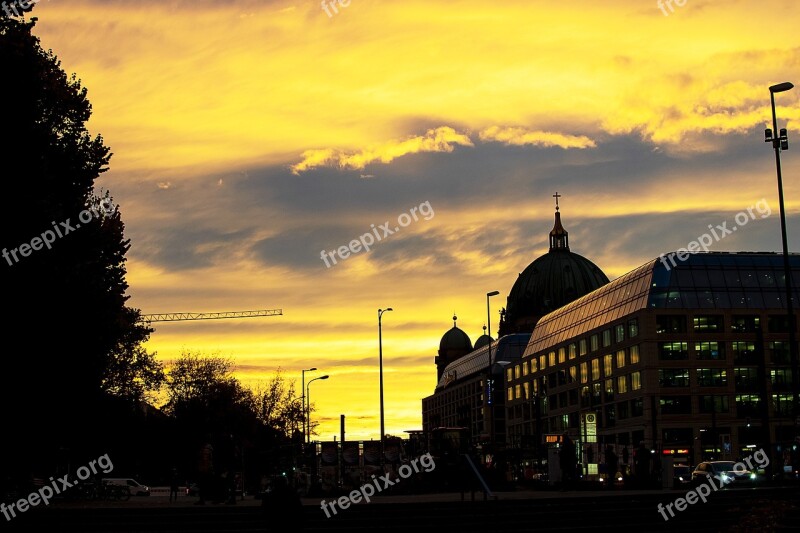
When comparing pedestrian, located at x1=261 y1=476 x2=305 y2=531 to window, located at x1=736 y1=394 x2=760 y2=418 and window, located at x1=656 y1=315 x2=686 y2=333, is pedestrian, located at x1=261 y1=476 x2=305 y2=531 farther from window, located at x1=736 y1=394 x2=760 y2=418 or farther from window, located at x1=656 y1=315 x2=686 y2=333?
window, located at x1=736 y1=394 x2=760 y2=418

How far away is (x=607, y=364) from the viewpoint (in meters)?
123

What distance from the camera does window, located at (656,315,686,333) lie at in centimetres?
11175

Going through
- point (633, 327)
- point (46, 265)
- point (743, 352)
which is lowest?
point (46, 265)

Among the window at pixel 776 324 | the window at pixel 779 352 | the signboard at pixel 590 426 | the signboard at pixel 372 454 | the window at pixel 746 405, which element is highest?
the window at pixel 776 324

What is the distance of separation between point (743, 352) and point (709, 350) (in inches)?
148

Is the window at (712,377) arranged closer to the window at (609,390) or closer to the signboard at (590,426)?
the window at (609,390)

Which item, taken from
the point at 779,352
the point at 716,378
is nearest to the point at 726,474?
the point at 716,378

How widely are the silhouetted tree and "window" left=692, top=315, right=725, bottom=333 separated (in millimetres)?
89337

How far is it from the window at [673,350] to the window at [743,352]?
531 cm

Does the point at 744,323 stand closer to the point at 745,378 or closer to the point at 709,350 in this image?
the point at 709,350

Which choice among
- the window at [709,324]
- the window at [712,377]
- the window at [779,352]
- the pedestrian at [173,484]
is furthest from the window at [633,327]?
the pedestrian at [173,484]

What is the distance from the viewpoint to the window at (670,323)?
367 ft

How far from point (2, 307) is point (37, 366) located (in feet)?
6.26

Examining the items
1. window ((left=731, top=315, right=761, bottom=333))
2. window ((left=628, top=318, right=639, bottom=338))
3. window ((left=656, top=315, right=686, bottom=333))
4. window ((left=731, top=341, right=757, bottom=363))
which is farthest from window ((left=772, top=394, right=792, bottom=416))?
window ((left=628, top=318, right=639, bottom=338))
